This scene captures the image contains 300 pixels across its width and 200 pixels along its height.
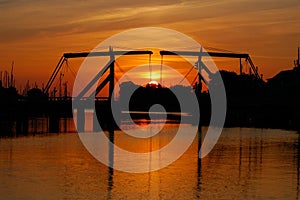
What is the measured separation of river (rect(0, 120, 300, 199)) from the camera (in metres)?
30.9

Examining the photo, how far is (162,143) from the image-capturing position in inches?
2532

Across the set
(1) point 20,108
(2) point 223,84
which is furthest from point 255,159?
(2) point 223,84

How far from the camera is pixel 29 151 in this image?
168ft

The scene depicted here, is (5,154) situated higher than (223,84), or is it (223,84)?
(223,84)

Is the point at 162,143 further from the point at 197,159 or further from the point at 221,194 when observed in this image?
the point at 221,194

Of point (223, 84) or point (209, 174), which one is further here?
point (223, 84)

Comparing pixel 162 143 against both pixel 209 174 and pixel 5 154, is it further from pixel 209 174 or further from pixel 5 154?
pixel 209 174

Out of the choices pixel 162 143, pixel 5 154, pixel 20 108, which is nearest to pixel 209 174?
pixel 5 154

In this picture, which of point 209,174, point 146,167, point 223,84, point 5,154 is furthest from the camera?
point 223,84

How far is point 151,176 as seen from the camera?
122 feet

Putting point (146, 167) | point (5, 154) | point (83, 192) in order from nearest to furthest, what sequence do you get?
point (83, 192) < point (146, 167) < point (5, 154)

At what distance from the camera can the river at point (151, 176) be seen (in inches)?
1216

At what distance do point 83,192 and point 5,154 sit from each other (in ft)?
60.4

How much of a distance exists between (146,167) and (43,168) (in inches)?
276
